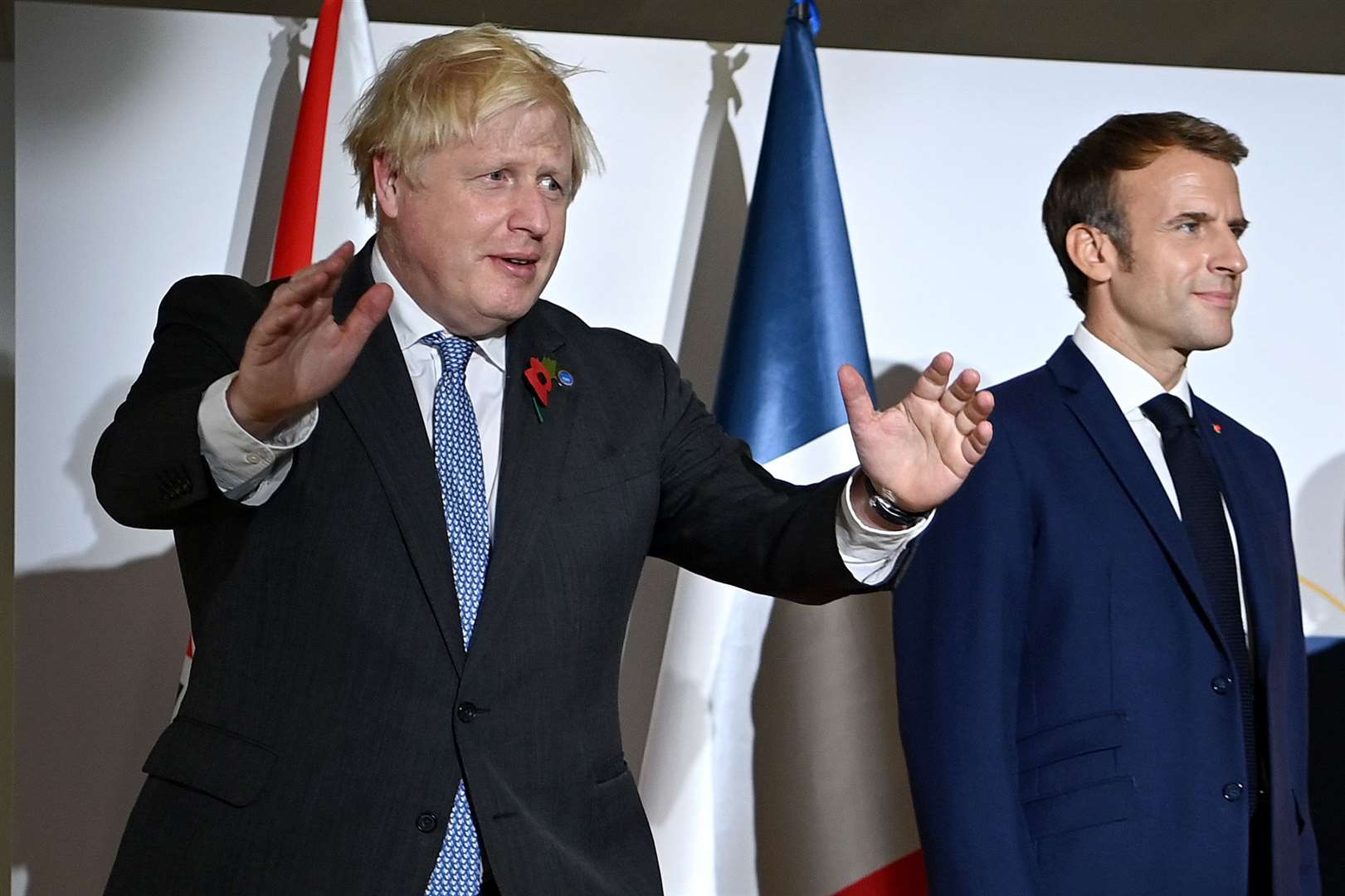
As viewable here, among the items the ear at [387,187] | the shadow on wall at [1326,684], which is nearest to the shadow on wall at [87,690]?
the ear at [387,187]

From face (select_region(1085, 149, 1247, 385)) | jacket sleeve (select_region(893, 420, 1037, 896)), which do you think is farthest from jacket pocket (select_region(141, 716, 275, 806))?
face (select_region(1085, 149, 1247, 385))

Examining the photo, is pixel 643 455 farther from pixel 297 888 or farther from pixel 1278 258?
pixel 1278 258

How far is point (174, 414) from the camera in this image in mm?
1594

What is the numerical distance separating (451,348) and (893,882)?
1.48 meters

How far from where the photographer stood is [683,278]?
3.33 m

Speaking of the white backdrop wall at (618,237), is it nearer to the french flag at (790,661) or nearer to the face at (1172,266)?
the french flag at (790,661)

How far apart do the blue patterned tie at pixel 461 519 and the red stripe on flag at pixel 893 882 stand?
133 cm

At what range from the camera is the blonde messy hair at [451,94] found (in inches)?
74.4

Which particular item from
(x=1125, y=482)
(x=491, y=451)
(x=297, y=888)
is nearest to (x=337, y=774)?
(x=297, y=888)

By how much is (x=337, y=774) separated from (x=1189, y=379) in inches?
93.4

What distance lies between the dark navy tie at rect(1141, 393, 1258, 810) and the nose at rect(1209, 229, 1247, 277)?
0.22m

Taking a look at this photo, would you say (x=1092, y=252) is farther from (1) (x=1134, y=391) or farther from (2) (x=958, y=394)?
(2) (x=958, y=394)

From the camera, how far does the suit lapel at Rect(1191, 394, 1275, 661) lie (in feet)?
7.70

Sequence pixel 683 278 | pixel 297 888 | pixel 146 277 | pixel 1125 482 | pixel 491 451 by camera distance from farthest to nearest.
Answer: pixel 683 278, pixel 146 277, pixel 1125 482, pixel 491 451, pixel 297 888
